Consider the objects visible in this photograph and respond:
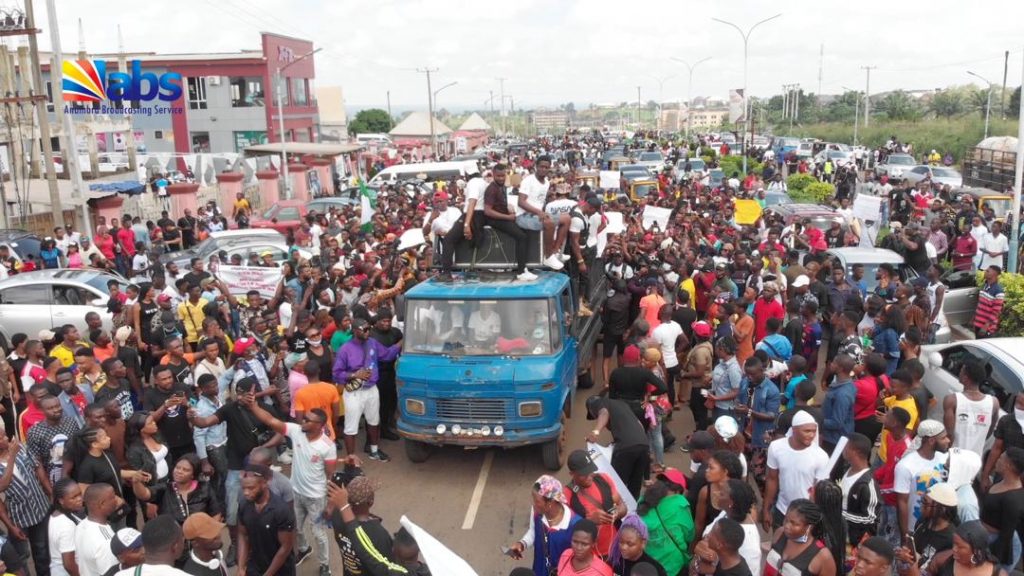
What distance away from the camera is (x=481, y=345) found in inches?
358

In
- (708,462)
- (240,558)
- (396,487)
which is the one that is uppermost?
(708,462)

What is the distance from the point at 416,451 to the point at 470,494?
3.10 ft

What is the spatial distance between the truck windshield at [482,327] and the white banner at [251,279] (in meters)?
4.94

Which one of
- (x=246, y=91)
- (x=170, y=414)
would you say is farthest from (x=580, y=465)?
(x=246, y=91)

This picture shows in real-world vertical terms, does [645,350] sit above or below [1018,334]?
above

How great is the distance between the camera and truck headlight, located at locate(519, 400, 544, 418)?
8.64 m

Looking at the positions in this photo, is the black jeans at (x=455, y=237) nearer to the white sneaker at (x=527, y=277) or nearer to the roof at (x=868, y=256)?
the white sneaker at (x=527, y=277)

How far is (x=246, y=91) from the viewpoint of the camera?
51.8 m

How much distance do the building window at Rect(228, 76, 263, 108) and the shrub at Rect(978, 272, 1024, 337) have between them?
47.2 m

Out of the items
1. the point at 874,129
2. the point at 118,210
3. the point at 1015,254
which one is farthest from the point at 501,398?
the point at 874,129

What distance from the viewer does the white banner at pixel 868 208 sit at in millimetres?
17547

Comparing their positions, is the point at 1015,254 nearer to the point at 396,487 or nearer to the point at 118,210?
the point at 396,487

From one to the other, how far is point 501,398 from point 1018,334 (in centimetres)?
747

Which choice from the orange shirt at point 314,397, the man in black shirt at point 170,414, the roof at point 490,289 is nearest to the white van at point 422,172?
the roof at point 490,289
